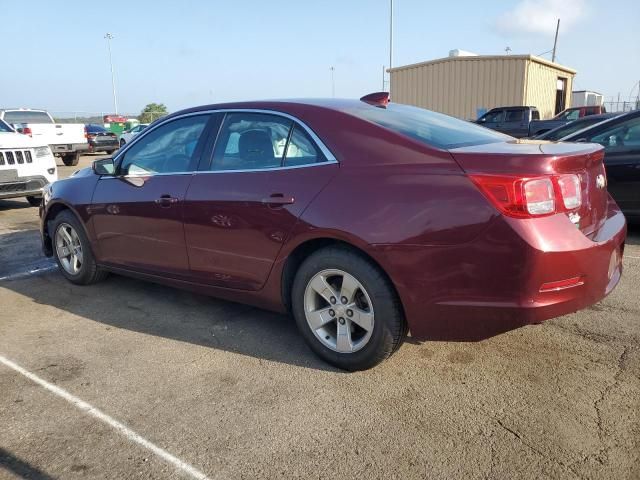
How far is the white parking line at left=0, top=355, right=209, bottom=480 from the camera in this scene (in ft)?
7.58

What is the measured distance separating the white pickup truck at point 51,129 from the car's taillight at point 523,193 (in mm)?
16467

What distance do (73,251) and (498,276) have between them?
12.9ft

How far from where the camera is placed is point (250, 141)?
3.50 metres

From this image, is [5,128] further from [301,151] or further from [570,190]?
[570,190]

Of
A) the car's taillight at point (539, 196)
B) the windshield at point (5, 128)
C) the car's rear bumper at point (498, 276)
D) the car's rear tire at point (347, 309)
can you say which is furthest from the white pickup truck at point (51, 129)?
the car's taillight at point (539, 196)

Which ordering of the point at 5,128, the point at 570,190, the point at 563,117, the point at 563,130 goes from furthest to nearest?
the point at 563,117
the point at 5,128
the point at 563,130
the point at 570,190

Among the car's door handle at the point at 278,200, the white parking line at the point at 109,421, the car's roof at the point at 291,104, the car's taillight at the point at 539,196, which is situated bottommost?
the white parking line at the point at 109,421

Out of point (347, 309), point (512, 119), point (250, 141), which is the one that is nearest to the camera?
point (347, 309)

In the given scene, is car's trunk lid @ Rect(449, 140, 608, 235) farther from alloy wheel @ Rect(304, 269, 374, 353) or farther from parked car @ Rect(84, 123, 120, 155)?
parked car @ Rect(84, 123, 120, 155)

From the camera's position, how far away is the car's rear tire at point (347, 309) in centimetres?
286

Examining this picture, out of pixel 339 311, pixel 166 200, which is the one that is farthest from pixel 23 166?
pixel 339 311

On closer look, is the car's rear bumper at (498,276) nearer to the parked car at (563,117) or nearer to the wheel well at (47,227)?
the wheel well at (47,227)

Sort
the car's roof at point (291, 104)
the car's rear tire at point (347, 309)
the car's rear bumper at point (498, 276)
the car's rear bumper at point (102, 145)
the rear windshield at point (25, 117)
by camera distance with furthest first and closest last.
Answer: the car's rear bumper at point (102, 145) < the rear windshield at point (25, 117) < the car's roof at point (291, 104) < the car's rear tire at point (347, 309) < the car's rear bumper at point (498, 276)

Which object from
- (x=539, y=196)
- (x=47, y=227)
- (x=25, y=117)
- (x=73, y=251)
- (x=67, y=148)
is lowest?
(x=73, y=251)
